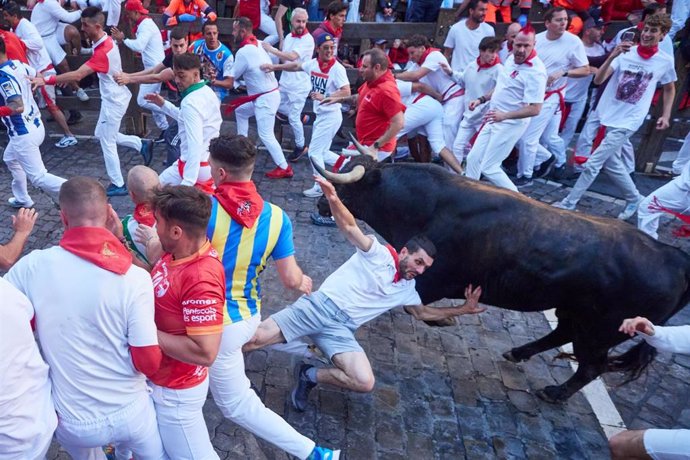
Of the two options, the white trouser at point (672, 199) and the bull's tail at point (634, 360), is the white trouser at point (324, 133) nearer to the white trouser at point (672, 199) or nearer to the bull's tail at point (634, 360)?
the white trouser at point (672, 199)

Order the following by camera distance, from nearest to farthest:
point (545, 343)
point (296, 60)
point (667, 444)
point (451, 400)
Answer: point (667, 444)
point (451, 400)
point (545, 343)
point (296, 60)

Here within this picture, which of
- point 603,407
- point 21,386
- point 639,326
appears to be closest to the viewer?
point 21,386

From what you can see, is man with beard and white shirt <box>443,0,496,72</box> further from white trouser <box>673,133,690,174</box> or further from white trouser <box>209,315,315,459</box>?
white trouser <box>209,315,315,459</box>

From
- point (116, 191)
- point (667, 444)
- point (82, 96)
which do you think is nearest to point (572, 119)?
point (667, 444)

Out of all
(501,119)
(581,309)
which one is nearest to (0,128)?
(501,119)

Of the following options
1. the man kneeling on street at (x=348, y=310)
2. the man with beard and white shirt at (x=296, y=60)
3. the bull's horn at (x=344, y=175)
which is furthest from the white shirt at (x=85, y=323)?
the man with beard and white shirt at (x=296, y=60)

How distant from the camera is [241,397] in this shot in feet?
10.3

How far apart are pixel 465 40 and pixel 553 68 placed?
1480 mm

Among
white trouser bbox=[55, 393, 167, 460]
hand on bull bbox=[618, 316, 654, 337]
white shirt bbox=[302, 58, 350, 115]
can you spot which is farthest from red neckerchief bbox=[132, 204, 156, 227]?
white shirt bbox=[302, 58, 350, 115]

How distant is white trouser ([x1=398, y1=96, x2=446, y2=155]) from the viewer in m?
7.75

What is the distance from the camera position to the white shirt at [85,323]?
220 centimetres

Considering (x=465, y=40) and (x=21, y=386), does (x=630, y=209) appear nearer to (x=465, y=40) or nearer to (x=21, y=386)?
(x=465, y=40)

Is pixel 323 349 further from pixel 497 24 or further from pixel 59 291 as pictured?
pixel 497 24

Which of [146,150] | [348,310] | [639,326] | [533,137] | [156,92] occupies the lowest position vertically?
[146,150]
